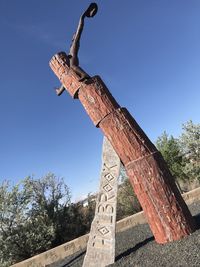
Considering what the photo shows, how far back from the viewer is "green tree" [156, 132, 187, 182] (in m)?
21.9

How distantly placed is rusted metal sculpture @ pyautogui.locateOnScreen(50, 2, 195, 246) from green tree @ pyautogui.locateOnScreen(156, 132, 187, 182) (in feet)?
57.8

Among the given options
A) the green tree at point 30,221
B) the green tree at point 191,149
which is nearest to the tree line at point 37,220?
the green tree at point 30,221

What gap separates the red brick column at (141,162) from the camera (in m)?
4.36

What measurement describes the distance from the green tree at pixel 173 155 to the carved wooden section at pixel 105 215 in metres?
17.2

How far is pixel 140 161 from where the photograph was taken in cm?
459

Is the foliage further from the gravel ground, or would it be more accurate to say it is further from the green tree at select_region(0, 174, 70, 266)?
the gravel ground

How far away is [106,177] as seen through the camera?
17.6 ft

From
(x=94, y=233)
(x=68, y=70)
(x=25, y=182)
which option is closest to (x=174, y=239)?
(x=94, y=233)

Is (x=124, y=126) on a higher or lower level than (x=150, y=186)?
higher

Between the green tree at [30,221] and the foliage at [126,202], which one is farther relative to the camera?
the foliage at [126,202]

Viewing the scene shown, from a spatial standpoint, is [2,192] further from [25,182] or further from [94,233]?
[94,233]

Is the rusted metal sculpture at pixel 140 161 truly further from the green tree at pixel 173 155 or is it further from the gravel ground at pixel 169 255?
the green tree at pixel 173 155

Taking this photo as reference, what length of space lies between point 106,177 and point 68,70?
6.39 feet

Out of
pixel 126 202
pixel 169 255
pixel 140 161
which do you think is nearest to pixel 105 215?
pixel 140 161
